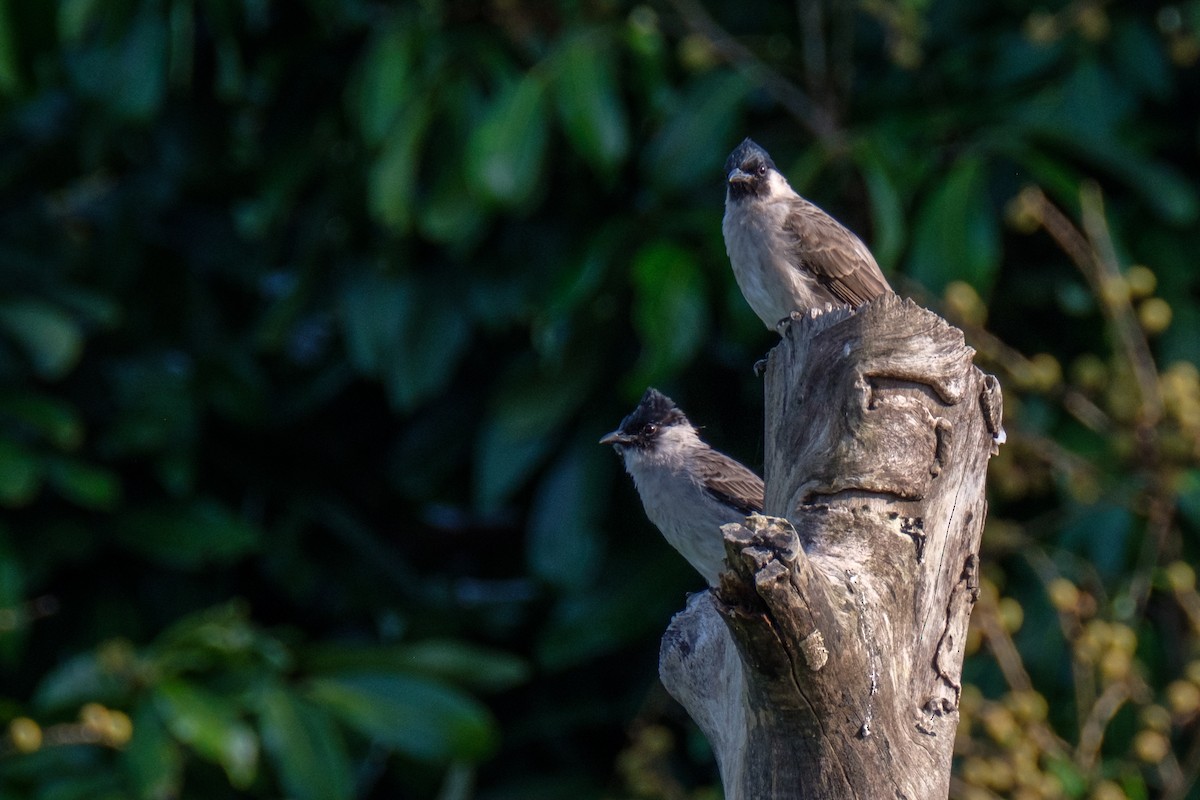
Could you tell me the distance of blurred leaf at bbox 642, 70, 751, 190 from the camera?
5590mm

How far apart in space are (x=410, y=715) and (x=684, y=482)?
5.05 ft

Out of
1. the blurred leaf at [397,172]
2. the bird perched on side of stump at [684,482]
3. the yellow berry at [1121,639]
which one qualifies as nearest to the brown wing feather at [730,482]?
the bird perched on side of stump at [684,482]

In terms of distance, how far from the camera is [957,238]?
5199 mm

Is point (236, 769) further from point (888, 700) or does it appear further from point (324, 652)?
point (888, 700)

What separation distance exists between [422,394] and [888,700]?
387cm

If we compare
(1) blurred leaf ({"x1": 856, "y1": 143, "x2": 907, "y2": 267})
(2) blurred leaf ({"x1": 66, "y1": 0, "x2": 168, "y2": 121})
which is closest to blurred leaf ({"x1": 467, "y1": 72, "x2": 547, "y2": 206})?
(1) blurred leaf ({"x1": 856, "y1": 143, "x2": 907, "y2": 267})

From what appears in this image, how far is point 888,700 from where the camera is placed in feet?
8.93

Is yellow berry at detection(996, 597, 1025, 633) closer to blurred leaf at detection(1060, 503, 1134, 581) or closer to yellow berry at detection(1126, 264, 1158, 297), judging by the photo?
blurred leaf at detection(1060, 503, 1134, 581)

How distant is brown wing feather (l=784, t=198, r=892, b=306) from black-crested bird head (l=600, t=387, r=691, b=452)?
74cm

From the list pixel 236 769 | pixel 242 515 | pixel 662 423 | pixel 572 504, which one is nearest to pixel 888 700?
pixel 662 423

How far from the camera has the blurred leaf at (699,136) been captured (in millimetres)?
5590

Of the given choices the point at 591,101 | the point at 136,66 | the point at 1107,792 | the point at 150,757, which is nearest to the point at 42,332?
the point at 136,66

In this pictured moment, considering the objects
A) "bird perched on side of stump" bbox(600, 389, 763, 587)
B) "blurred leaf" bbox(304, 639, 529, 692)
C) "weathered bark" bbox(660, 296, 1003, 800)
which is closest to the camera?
"weathered bark" bbox(660, 296, 1003, 800)

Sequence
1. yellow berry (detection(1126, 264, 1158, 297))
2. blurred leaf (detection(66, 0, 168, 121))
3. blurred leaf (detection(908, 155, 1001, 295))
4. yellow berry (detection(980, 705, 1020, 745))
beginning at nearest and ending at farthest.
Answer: yellow berry (detection(980, 705, 1020, 745)), yellow berry (detection(1126, 264, 1158, 297)), blurred leaf (detection(908, 155, 1001, 295)), blurred leaf (detection(66, 0, 168, 121))
